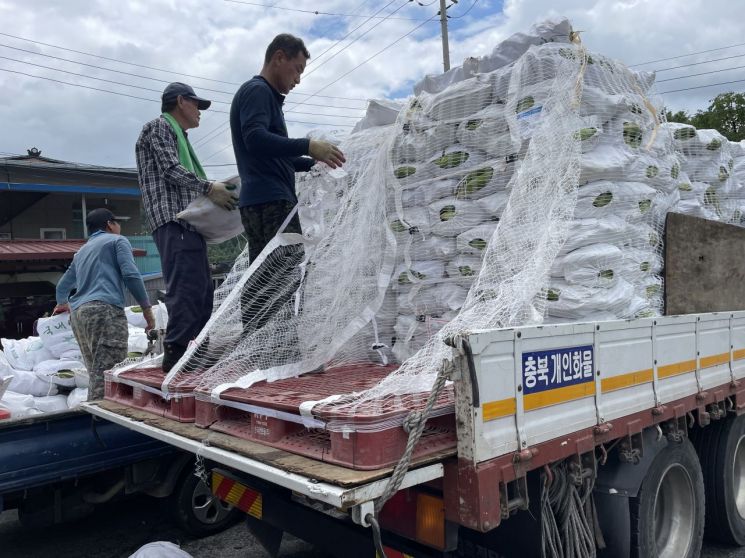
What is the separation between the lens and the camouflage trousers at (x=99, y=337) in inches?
160

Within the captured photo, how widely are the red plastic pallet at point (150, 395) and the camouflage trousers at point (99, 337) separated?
64 centimetres

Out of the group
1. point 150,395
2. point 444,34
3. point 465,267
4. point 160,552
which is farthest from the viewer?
point 444,34

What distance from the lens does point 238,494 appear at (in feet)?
9.71

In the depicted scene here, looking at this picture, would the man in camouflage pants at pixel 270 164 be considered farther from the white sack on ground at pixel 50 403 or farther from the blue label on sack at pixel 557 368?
the white sack on ground at pixel 50 403

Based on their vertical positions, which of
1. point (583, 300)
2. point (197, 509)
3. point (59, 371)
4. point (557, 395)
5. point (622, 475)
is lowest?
point (197, 509)


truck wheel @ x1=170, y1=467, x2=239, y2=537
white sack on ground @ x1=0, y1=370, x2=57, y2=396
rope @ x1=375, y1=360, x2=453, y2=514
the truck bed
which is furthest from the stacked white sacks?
white sack on ground @ x1=0, y1=370, x2=57, y2=396

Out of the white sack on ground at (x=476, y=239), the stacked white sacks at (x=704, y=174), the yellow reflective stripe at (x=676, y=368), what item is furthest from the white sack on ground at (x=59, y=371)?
the stacked white sacks at (x=704, y=174)

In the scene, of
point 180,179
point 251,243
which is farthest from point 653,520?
point 180,179

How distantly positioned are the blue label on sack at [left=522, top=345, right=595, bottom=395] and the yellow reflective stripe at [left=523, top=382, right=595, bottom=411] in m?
0.01

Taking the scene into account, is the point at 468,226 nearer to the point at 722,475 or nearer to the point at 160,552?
the point at 722,475

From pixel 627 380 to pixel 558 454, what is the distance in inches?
23.4

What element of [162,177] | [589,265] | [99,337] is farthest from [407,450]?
[99,337]


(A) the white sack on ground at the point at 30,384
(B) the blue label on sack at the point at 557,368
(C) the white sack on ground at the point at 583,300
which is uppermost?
(C) the white sack on ground at the point at 583,300

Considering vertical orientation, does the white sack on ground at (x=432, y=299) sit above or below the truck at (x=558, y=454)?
above
